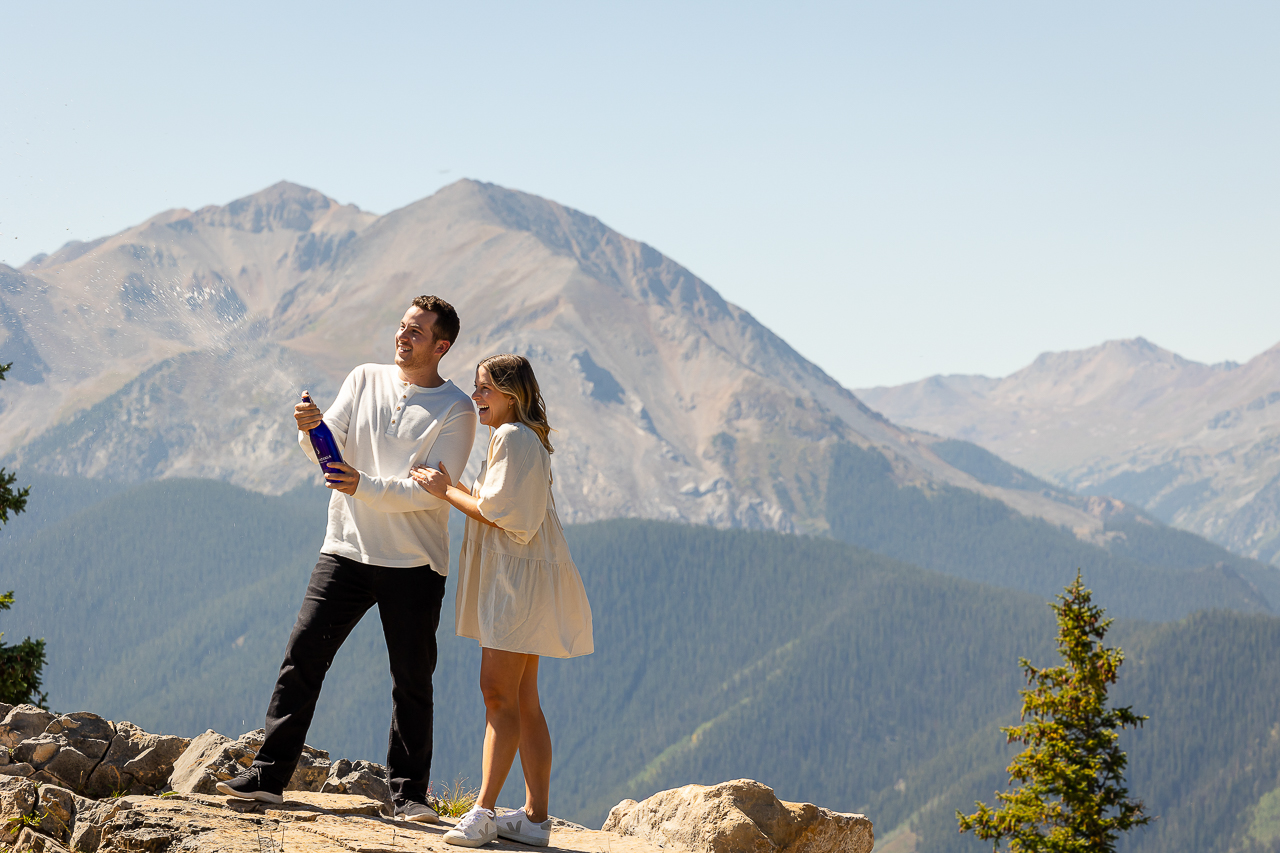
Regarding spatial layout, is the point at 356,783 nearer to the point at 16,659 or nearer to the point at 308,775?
the point at 308,775

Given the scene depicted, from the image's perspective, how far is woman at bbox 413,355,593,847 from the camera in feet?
23.4

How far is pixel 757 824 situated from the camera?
8.69m

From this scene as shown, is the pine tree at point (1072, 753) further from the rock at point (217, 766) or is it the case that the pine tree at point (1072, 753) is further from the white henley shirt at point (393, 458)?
the white henley shirt at point (393, 458)

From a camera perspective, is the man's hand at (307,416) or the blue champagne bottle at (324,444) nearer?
the man's hand at (307,416)

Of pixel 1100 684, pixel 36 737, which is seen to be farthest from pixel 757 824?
pixel 1100 684

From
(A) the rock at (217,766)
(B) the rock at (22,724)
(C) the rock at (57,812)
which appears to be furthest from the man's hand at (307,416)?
(B) the rock at (22,724)

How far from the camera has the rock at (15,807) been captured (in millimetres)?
6801

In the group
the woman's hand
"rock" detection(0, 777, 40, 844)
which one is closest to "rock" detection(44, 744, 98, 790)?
"rock" detection(0, 777, 40, 844)

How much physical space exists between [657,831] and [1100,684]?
13.4m

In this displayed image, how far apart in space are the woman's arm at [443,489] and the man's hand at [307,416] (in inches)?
27.3

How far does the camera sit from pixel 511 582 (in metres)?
7.29

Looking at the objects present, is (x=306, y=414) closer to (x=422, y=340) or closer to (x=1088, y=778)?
(x=422, y=340)

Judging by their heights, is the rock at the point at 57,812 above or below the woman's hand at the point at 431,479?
below

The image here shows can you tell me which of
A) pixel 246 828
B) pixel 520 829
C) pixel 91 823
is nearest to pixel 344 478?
pixel 246 828
